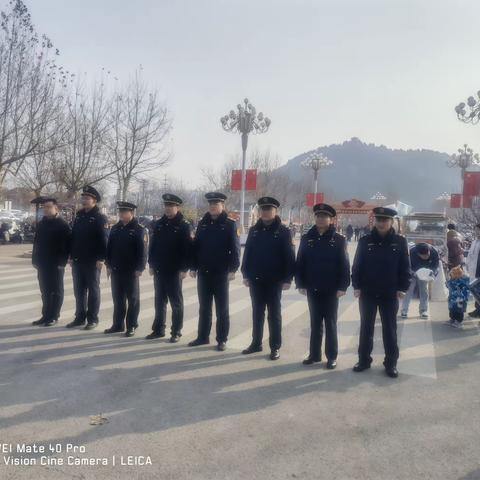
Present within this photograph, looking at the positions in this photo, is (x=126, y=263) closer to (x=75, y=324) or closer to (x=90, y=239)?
(x=90, y=239)

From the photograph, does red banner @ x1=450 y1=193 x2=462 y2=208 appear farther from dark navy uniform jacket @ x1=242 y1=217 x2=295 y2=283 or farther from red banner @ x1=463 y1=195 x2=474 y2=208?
dark navy uniform jacket @ x1=242 y1=217 x2=295 y2=283

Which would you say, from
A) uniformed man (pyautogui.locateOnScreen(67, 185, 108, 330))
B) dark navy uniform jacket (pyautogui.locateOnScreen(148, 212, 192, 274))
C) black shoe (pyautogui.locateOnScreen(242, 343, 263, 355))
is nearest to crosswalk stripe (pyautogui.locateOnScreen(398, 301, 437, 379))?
black shoe (pyautogui.locateOnScreen(242, 343, 263, 355))

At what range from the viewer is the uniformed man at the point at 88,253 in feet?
23.2

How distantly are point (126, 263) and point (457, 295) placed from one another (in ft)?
18.3

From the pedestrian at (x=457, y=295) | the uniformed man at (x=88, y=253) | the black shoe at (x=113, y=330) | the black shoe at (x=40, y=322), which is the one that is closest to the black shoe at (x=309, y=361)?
the black shoe at (x=113, y=330)

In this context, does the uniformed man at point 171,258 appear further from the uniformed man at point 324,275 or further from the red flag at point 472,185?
the red flag at point 472,185

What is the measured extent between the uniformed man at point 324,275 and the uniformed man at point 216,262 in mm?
1001

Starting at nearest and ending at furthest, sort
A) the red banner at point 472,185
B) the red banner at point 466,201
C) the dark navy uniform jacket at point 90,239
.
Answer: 1. the dark navy uniform jacket at point 90,239
2. the red banner at point 472,185
3. the red banner at point 466,201

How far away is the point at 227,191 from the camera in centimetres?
4888

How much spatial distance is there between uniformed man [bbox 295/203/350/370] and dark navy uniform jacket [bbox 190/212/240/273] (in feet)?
3.17

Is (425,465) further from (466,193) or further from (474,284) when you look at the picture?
(466,193)

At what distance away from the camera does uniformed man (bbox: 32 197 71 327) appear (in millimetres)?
7219

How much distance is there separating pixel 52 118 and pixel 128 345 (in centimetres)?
1646

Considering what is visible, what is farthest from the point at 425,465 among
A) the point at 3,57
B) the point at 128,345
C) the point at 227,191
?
the point at 227,191
